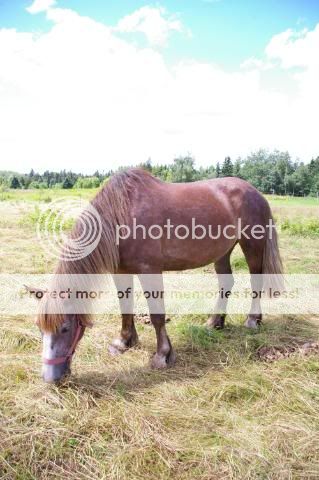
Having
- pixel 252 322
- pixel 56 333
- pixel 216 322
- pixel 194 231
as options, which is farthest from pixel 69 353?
pixel 252 322

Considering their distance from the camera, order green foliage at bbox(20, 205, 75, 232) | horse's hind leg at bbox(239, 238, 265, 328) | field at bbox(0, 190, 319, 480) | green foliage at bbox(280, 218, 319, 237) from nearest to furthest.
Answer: field at bbox(0, 190, 319, 480) < horse's hind leg at bbox(239, 238, 265, 328) < green foliage at bbox(20, 205, 75, 232) < green foliage at bbox(280, 218, 319, 237)

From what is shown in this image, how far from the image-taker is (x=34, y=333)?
3.85m

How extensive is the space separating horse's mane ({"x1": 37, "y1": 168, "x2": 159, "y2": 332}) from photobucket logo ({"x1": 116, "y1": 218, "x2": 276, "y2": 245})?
10 cm

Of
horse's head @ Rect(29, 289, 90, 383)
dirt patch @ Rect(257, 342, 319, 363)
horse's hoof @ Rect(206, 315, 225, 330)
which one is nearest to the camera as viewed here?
horse's head @ Rect(29, 289, 90, 383)

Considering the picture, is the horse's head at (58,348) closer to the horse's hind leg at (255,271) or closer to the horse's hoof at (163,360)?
the horse's hoof at (163,360)

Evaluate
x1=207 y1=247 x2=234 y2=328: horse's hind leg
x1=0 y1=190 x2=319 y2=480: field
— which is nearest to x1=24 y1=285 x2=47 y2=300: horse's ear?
x1=0 y1=190 x2=319 y2=480: field

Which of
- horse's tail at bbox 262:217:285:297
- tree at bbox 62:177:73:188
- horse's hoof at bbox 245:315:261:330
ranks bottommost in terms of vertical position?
horse's hoof at bbox 245:315:261:330

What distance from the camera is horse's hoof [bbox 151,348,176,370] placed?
3.35 m

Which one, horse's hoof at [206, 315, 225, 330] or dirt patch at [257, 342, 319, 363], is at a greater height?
horse's hoof at [206, 315, 225, 330]

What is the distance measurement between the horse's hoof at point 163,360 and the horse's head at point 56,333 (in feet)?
2.84

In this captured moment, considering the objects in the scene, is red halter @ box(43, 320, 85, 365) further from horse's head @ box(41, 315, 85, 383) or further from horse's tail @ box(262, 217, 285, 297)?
horse's tail @ box(262, 217, 285, 297)

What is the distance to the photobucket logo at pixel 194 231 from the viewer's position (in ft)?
10.6

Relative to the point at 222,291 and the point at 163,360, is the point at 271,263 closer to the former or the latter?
the point at 222,291

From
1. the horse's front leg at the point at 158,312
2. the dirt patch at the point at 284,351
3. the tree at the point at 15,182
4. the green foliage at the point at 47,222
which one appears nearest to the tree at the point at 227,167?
the tree at the point at 15,182
